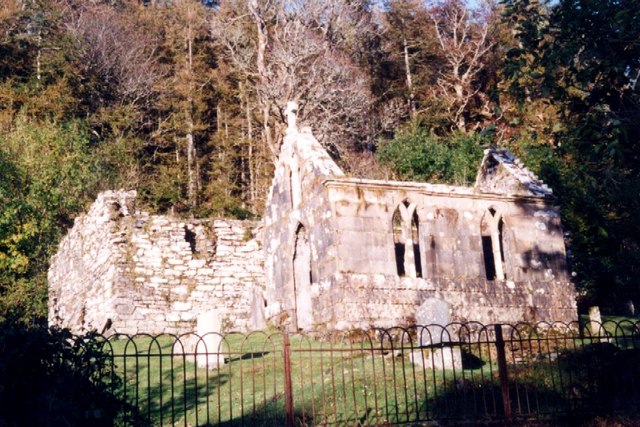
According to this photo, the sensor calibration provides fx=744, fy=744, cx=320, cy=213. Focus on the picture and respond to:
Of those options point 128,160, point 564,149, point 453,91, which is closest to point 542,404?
point 564,149

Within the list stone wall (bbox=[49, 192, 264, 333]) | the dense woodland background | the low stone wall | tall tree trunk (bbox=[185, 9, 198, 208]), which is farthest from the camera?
tall tree trunk (bbox=[185, 9, 198, 208])

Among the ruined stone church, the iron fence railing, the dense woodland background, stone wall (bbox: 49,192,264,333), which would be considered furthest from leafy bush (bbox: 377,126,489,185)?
Result: the iron fence railing

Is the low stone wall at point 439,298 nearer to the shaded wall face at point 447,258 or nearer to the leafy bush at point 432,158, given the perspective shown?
the shaded wall face at point 447,258

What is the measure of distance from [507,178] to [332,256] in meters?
6.27

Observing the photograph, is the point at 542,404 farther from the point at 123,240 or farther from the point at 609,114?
the point at 123,240

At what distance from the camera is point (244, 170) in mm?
35438

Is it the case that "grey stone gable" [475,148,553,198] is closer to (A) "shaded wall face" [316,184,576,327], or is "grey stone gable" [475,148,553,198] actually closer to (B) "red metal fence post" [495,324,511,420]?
(A) "shaded wall face" [316,184,576,327]

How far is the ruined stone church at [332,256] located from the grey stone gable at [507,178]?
0.14 feet

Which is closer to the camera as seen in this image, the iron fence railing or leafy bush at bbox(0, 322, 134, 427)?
leafy bush at bbox(0, 322, 134, 427)

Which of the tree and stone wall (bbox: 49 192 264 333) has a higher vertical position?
the tree

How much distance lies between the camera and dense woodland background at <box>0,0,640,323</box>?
24.6 m

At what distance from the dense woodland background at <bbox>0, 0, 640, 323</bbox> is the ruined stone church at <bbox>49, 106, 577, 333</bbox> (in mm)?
5291

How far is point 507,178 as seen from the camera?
19031mm

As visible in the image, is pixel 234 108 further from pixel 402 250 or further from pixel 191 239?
pixel 402 250
